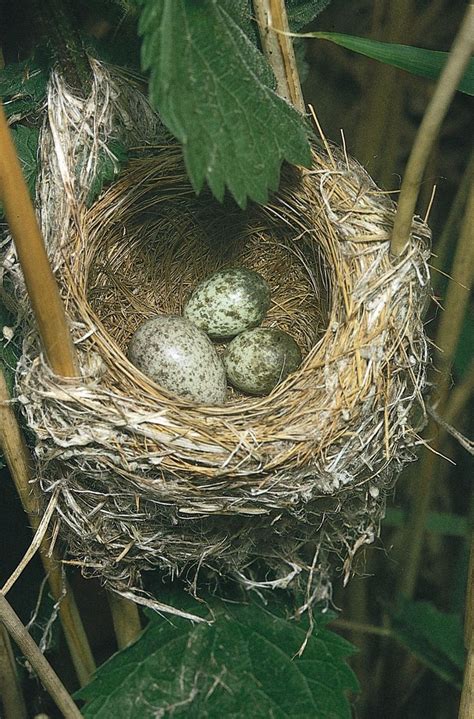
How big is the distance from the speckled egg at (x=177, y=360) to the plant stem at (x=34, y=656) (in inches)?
15.1

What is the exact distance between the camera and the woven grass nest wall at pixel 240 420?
838 millimetres

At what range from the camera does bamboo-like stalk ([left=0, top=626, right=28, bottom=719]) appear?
36.3 inches

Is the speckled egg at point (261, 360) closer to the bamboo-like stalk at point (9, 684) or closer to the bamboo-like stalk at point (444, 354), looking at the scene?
the bamboo-like stalk at point (444, 354)

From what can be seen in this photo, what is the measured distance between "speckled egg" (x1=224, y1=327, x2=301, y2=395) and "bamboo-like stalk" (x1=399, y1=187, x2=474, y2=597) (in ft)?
0.72

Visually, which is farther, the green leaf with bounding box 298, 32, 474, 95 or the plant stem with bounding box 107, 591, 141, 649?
the plant stem with bounding box 107, 591, 141, 649

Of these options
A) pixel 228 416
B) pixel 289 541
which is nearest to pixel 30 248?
pixel 228 416

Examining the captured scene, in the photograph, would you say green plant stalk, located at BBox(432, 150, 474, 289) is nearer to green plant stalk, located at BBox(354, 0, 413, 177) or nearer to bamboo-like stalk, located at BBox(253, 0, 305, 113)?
green plant stalk, located at BBox(354, 0, 413, 177)

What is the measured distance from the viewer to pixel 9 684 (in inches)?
37.0

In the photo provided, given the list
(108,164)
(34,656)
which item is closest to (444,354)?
(108,164)

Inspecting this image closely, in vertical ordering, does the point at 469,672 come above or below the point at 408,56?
below

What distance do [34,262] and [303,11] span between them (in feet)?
1.47

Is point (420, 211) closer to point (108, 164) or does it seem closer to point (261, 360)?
point (261, 360)

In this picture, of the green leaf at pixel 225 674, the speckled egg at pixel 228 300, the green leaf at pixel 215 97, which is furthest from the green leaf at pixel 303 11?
the green leaf at pixel 225 674

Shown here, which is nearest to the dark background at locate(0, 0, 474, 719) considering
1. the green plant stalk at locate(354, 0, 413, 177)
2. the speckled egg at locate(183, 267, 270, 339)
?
the green plant stalk at locate(354, 0, 413, 177)
